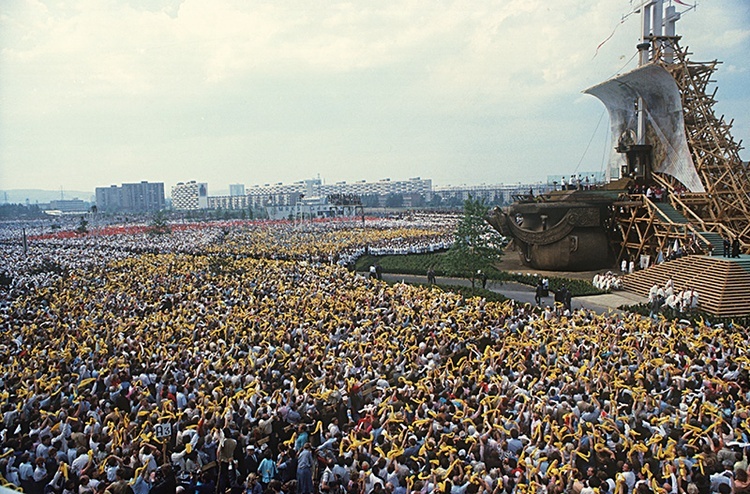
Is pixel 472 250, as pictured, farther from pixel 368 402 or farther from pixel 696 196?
pixel 368 402

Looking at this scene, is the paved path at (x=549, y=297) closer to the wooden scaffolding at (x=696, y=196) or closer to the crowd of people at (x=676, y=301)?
the crowd of people at (x=676, y=301)

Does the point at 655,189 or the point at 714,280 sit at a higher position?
the point at 655,189

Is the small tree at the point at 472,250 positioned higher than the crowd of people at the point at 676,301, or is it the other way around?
the small tree at the point at 472,250

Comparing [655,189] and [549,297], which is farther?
[655,189]

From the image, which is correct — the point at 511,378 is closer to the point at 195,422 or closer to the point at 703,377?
A: the point at 703,377

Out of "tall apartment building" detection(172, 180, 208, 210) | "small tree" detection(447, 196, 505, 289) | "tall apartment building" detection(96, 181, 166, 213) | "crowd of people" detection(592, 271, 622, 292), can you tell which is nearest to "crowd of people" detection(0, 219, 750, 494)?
"crowd of people" detection(592, 271, 622, 292)

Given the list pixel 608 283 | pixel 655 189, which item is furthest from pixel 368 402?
pixel 655 189

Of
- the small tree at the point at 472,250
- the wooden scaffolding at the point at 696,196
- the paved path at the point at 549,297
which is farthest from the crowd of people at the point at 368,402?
the wooden scaffolding at the point at 696,196

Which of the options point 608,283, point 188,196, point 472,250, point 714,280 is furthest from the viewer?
point 188,196
